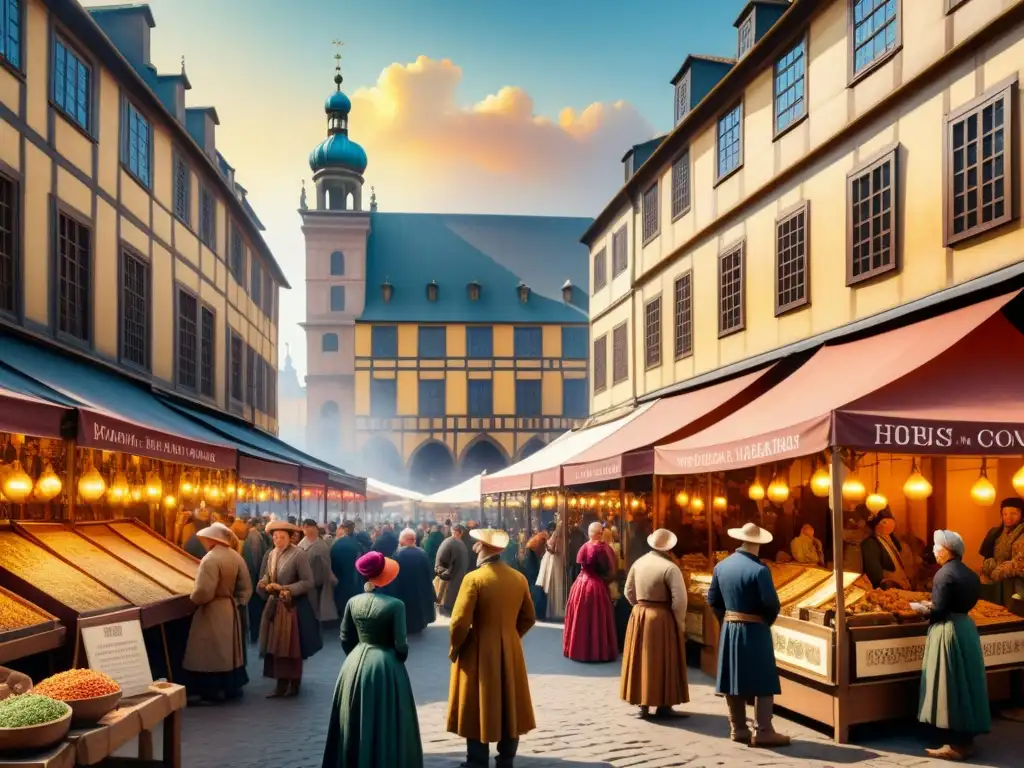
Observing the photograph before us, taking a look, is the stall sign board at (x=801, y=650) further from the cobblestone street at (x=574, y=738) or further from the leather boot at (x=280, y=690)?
the leather boot at (x=280, y=690)

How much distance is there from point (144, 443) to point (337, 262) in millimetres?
42766

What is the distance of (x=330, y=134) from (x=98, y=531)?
47166 millimetres

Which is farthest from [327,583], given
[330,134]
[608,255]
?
[330,134]

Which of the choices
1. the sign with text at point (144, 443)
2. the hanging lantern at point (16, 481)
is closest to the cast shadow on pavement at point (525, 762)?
the sign with text at point (144, 443)

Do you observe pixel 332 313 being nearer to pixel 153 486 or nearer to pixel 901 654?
pixel 153 486

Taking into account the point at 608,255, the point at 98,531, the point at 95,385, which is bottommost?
the point at 98,531

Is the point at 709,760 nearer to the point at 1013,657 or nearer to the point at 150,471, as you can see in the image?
the point at 1013,657

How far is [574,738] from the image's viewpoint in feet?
28.5

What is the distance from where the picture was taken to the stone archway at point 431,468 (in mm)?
49125

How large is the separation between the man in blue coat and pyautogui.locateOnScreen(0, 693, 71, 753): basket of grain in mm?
5405

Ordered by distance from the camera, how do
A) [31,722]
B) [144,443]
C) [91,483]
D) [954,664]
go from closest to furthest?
[31,722], [954,664], [144,443], [91,483]

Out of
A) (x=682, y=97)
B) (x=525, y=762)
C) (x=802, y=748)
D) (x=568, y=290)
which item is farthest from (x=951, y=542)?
(x=568, y=290)

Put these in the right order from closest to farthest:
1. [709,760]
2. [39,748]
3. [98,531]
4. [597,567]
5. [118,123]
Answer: [39,748]
[709,760]
[98,531]
[597,567]
[118,123]

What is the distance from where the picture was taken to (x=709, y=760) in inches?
310
